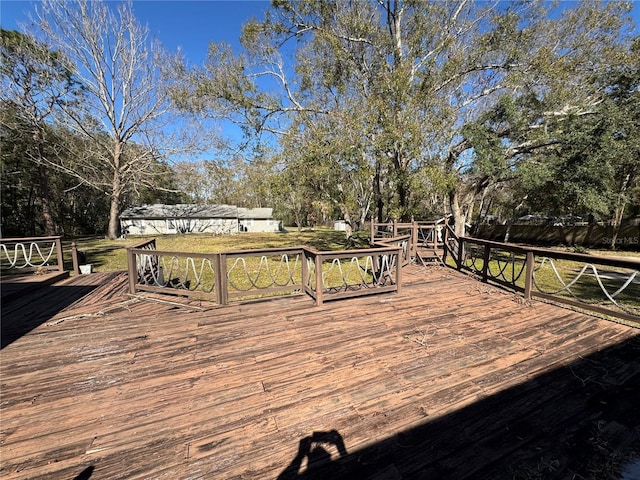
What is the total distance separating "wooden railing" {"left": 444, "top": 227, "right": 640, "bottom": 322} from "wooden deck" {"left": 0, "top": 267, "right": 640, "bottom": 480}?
0.58 m

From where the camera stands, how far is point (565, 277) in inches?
374

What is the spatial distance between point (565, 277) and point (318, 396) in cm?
1141

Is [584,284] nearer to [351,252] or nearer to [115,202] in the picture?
[351,252]

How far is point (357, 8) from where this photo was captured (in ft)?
32.2

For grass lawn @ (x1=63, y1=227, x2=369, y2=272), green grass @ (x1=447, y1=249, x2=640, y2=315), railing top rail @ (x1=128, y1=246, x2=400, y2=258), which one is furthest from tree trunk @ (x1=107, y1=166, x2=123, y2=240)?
green grass @ (x1=447, y1=249, x2=640, y2=315)

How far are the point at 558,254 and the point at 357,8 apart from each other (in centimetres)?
1074

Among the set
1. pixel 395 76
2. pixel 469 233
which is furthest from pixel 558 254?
pixel 469 233

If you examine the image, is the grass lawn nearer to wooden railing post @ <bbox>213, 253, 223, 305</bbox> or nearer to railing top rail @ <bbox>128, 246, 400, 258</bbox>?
railing top rail @ <bbox>128, 246, 400, 258</bbox>

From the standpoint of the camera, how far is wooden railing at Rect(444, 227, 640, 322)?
3.77m

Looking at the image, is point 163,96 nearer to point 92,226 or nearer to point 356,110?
point 356,110

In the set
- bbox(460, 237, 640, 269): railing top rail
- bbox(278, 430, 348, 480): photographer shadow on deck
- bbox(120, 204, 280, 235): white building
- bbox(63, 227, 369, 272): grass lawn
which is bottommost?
bbox(278, 430, 348, 480): photographer shadow on deck

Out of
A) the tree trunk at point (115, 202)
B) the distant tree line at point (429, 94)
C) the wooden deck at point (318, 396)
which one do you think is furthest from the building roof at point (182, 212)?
the wooden deck at point (318, 396)

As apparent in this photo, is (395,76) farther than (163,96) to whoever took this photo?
No

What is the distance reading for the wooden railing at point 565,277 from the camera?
149 inches
